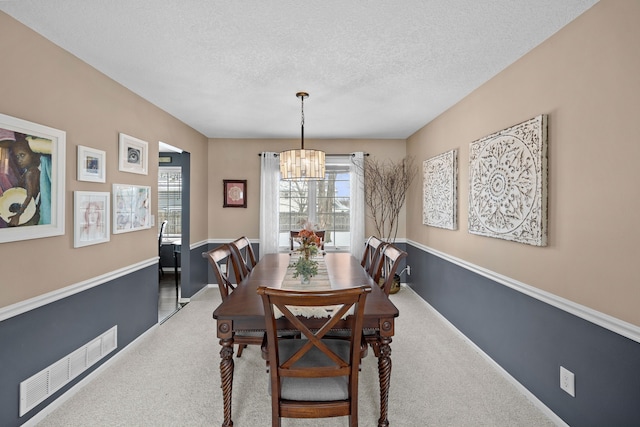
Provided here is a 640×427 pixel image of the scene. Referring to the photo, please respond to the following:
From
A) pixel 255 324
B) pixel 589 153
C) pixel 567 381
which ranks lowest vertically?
pixel 567 381

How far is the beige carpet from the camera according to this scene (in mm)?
2029

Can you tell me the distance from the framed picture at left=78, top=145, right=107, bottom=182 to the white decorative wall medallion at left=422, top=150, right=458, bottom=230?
3380 millimetres

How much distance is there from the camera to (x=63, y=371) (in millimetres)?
2223

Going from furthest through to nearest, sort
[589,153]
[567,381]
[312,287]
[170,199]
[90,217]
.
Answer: [170,199] → [90,217] → [312,287] → [567,381] → [589,153]

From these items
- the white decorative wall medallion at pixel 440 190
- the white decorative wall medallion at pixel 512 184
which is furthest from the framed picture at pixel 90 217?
the white decorative wall medallion at pixel 440 190

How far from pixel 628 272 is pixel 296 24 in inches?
88.3

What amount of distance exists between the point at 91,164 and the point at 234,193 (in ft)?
8.83

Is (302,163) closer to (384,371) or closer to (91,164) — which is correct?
(91,164)

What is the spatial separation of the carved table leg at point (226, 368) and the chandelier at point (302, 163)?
1.69 m

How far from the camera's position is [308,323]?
1.76 meters

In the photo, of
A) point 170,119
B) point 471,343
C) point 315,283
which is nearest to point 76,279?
point 315,283

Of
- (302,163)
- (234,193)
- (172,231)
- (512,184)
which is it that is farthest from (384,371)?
(172,231)

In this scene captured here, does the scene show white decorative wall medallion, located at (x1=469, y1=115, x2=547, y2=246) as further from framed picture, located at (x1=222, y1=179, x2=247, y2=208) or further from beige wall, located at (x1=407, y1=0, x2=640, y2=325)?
framed picture, located at (x1=222, y1=179, x2=247, y2=208)

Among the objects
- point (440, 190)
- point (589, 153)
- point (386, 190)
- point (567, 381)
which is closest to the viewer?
point (589, 153)
